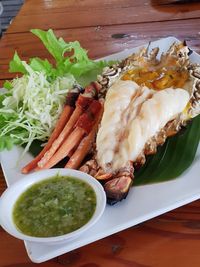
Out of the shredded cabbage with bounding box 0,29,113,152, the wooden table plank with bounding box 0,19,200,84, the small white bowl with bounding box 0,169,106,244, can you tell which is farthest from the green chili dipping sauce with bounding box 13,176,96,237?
the wooden table plank with bounding box 0,19,200,84

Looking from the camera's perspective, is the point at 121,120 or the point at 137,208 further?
the point at 121,120

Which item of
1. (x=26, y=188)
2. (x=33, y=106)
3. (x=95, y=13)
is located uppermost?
(x=26, y=188)

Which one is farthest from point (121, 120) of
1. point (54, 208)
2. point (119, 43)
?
point (119, 43)

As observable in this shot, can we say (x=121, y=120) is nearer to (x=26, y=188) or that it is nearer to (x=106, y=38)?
(x=26, y=188)

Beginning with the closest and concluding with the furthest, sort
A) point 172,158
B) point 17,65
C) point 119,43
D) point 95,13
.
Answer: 1. point 172,158
2. point 17,65
3. point 119,43
4. point 95,13

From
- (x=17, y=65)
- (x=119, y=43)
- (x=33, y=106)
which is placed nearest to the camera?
(x=33, y=106)

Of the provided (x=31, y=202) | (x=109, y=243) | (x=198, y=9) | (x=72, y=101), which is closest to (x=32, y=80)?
(x=72, y=101)

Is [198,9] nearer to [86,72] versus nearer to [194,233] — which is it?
[86,72]

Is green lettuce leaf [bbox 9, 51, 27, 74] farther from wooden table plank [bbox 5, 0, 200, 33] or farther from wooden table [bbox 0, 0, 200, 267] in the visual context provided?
wooden table plank [bbox 5, 0, 200, 33]
